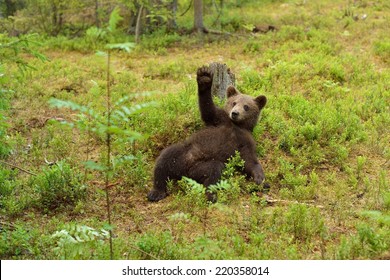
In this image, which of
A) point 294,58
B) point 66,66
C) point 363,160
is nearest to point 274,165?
point 363,160

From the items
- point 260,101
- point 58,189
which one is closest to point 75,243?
point 58,189

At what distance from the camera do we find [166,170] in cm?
806

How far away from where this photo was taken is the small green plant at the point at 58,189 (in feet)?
24.6

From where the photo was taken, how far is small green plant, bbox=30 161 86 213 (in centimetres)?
749

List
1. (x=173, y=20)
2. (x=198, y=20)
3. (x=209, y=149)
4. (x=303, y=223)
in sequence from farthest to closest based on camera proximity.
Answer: (x=173, y=20) → (x=198, y=20) → (x=209, y=149) → (x=303, y=223)

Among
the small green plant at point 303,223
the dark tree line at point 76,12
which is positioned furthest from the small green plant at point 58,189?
the dark tree line at point 76,12

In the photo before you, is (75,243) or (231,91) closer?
(75,243)

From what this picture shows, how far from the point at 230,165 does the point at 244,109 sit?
137cm

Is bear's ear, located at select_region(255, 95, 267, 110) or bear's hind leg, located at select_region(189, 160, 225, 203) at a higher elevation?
bear's ear, located at select_region(255, 95, 267, 110)

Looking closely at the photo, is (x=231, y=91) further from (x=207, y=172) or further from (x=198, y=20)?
(x=198, y=20)

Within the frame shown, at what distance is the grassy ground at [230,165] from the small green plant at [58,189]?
2 cm

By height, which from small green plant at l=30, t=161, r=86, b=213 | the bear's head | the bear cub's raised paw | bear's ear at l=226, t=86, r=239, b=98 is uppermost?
the bear cub's raised paw

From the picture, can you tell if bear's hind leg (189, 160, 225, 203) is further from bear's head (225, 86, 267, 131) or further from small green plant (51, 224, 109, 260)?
small green plant (51, 224, 109, 260)

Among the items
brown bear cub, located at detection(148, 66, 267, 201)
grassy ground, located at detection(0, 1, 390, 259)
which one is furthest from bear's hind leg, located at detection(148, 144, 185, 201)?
grassy ground, located at detection(0, 1, 390, 259)
